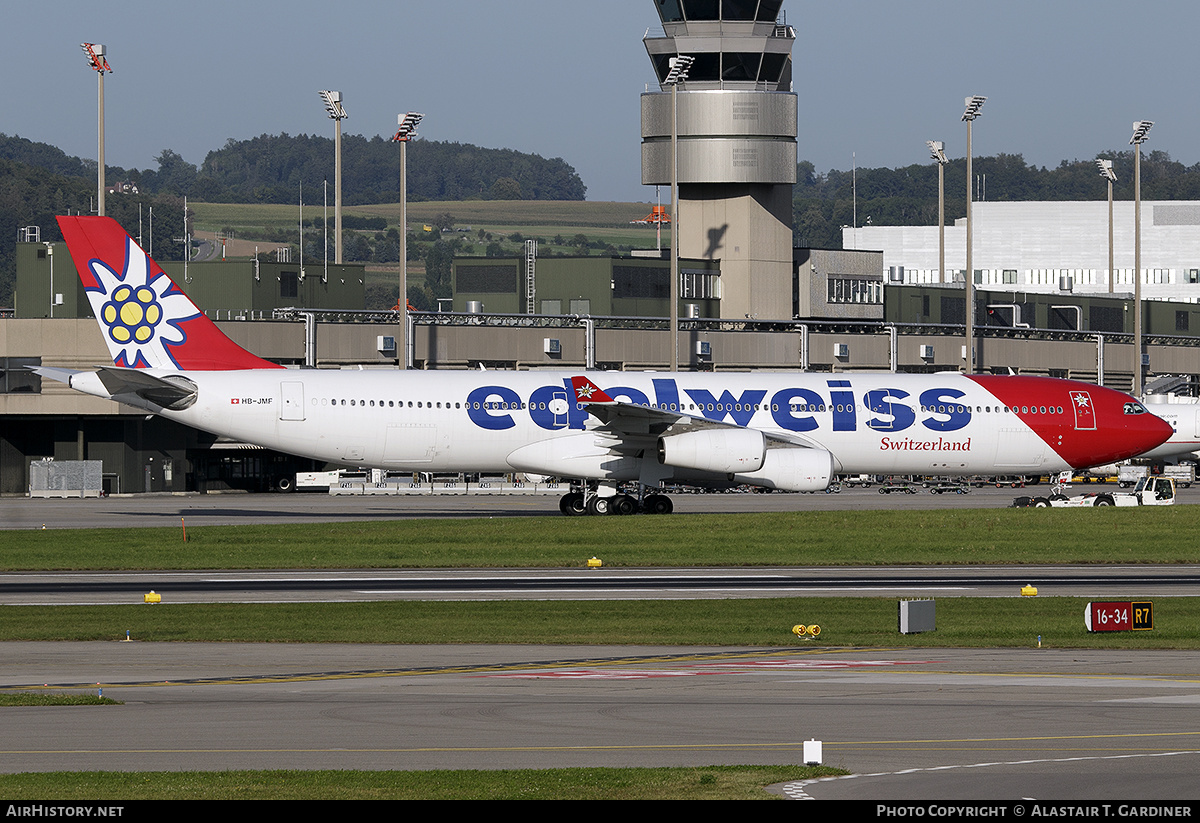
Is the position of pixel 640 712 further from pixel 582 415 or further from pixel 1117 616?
pixel 582 415

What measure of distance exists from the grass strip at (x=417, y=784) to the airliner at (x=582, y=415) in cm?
2900

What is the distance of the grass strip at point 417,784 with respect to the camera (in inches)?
459

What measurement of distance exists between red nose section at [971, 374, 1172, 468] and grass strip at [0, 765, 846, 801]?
1392 inches

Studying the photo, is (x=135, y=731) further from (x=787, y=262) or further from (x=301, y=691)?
(x=787, y=262)

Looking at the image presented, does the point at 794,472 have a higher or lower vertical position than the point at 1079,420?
lower

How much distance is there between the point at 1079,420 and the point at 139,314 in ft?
95.7

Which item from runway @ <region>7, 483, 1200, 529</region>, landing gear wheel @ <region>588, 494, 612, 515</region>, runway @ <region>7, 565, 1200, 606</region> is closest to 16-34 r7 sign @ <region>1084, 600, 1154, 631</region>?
runway @ <region>7, 565, 1200, 606</region>

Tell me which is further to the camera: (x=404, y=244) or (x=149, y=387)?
(x=404, y=244)

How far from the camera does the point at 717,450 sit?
41812mm

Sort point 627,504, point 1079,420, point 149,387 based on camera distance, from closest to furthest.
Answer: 1. point 149,387
2. point 627,504
3. point 1079,420

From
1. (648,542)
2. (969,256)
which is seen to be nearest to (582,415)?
(648,542)

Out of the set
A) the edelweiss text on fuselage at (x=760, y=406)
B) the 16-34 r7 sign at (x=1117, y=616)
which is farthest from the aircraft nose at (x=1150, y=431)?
the 16-34 r7 sign at (x=1117, y=616)

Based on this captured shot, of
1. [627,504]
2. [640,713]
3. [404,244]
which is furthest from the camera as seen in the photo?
[404,244]

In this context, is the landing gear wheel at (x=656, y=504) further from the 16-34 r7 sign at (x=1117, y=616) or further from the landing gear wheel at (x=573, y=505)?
the 16-34 r7 sign at (x=1117, y=616)
